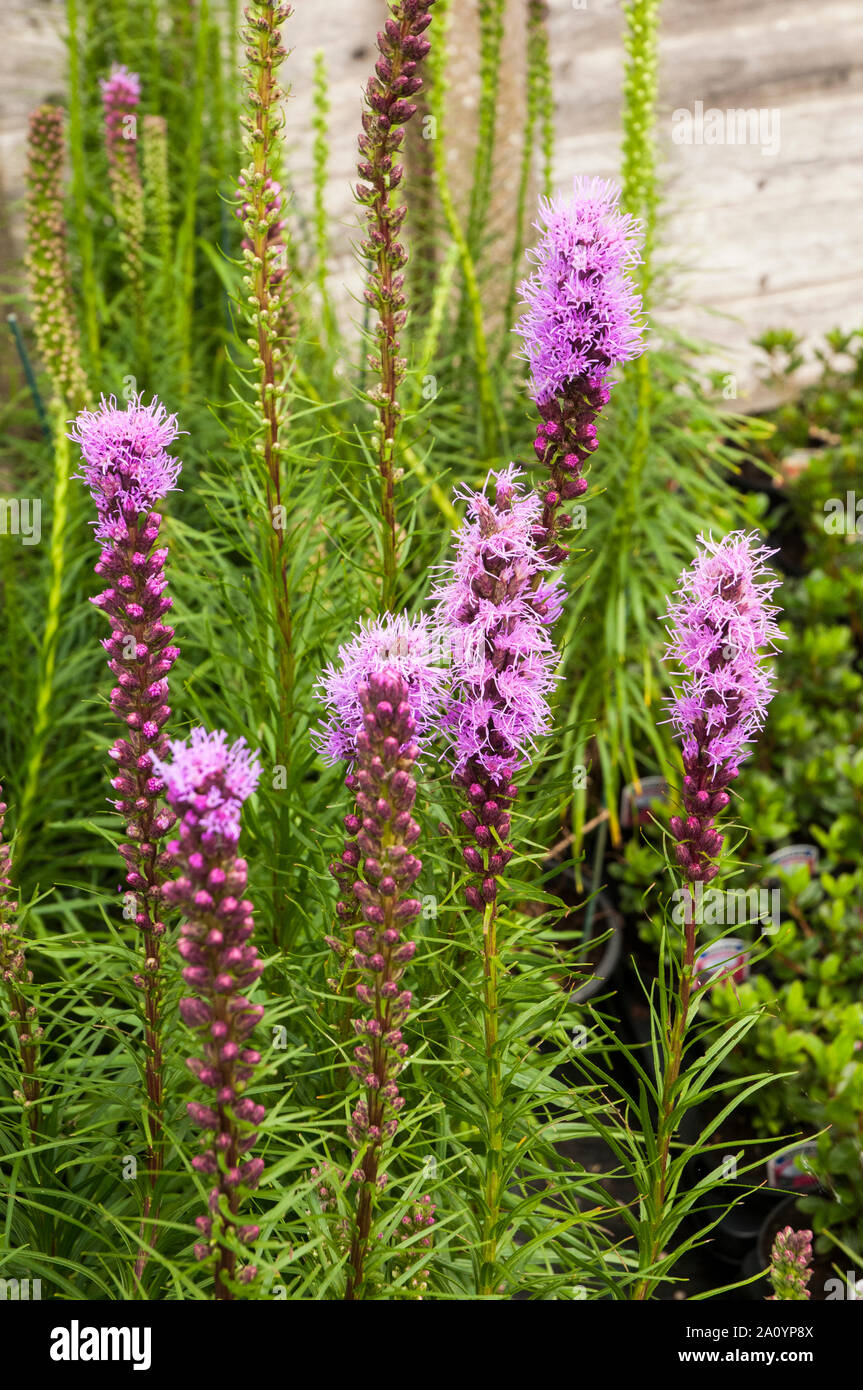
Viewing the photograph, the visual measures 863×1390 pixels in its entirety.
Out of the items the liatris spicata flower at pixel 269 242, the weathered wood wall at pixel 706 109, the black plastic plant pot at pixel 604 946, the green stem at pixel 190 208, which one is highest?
the weathered wood wall at pixel 706 109

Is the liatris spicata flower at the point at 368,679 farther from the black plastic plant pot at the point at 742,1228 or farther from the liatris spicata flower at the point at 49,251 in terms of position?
the liatris spicata flower at the point at 49,251

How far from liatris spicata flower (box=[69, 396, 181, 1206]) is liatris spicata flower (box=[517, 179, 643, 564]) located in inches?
18.7

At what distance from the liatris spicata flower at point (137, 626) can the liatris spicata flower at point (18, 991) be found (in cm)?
18

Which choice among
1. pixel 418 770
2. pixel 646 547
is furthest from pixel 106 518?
pixel 646 547

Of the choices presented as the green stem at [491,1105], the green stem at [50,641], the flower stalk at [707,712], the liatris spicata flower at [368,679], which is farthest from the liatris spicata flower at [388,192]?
the green stem at [50,641]

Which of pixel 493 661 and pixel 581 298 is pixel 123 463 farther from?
pixel 581 298

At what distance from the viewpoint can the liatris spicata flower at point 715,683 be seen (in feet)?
4.43

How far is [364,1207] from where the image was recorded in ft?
4.31

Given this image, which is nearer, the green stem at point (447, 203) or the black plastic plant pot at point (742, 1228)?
the black plastic plant pot at point (742, 1228)

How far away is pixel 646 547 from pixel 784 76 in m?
2.66

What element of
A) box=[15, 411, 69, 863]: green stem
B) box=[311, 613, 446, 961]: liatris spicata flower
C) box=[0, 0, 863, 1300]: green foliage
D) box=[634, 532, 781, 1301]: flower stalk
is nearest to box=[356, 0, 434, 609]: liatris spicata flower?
box=[0, 0, 863, 1300]: green foliage

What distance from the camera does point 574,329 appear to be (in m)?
1.47

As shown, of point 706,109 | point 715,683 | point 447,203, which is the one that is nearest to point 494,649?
point 715,683

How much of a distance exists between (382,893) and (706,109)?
459 centimetres
